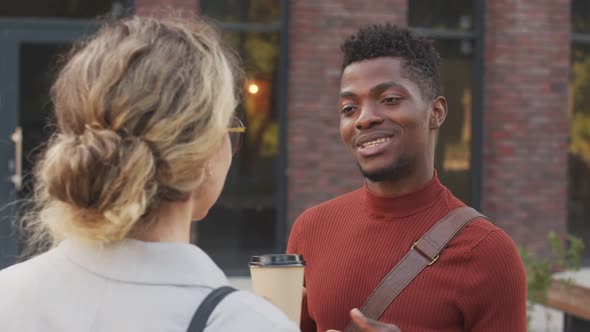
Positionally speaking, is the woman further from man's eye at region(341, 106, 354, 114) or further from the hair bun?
man's eye at region(341, 106, 354, 114)

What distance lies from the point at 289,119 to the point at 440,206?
5747mm

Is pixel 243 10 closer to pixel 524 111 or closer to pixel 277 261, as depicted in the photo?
pixel 524 111

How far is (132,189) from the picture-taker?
1.45 meters

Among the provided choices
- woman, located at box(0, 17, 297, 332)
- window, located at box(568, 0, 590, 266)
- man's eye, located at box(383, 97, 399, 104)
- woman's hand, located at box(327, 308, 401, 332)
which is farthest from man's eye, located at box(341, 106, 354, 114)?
window, located at box(568, 0, 590, 266)

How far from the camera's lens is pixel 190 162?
1.49 metres

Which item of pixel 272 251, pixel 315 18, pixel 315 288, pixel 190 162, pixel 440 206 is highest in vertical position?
pixel 315 18

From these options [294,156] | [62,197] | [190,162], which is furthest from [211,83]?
[294,156]

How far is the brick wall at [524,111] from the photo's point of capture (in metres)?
8.41

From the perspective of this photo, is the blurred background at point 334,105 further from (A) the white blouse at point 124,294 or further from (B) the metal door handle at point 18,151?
(A) the white blouse at point 124,294

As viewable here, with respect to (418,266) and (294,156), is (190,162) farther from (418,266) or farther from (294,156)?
(294,156)

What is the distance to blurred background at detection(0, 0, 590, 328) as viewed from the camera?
7.82 meters

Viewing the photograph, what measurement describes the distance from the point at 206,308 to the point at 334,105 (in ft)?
21.7

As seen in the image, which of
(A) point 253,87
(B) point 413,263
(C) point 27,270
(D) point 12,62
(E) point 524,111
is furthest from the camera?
(E) point 524,111

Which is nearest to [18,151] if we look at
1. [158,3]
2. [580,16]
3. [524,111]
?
[158,3]
